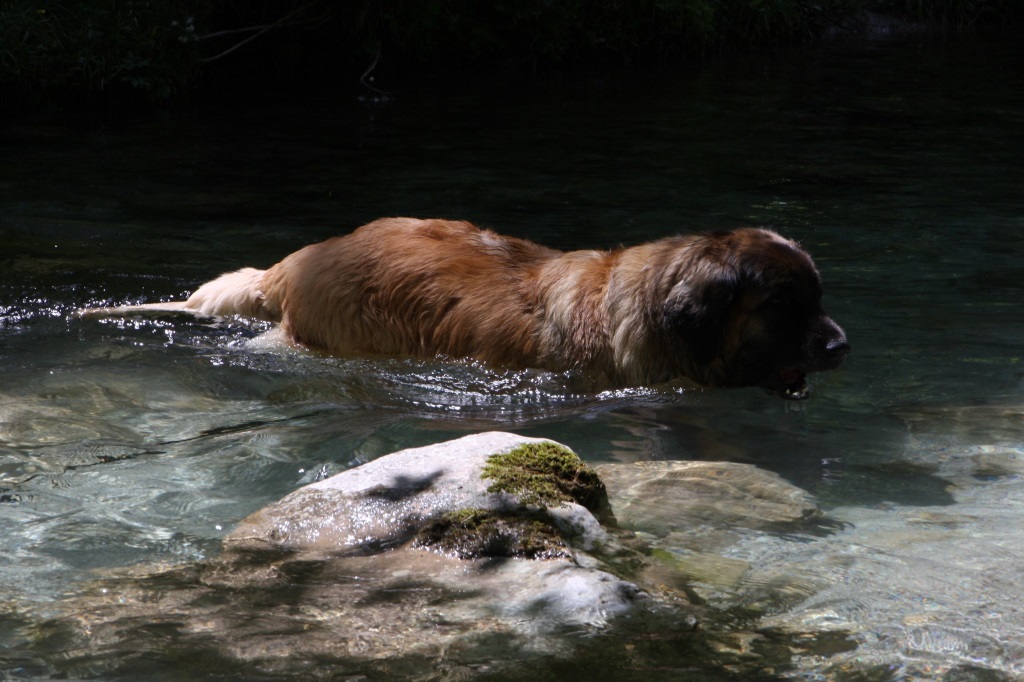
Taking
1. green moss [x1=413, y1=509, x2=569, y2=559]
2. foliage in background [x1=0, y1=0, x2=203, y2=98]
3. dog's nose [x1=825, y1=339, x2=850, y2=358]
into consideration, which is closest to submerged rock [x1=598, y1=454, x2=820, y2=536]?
green moss [x1=413, y1=509, x2=569, y2=559]

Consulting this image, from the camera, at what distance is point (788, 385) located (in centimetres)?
611

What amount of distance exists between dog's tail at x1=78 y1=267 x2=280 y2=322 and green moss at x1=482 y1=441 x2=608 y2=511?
2.84m

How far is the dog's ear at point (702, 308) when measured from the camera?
5.91 metres

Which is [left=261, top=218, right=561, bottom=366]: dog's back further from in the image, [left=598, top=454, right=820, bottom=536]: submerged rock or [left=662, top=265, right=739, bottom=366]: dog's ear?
[left=598, top=454, right=820, bottom=536]: submerged rock

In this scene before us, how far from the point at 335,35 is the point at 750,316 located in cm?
1322

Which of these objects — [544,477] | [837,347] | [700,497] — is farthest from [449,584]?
[837,347]

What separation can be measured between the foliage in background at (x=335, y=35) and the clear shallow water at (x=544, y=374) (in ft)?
4.24

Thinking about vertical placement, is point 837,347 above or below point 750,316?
below

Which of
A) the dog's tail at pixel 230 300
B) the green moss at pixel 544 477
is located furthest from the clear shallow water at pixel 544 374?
the green moss at pixel 544 477

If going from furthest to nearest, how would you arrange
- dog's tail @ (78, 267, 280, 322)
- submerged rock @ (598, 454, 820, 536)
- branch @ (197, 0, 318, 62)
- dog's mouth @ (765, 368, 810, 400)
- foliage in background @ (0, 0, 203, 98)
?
branch @ (197, 0, 318, 62), foliage in background @ (0, 0, 203, 98), dog's tail @ (78, 267, 280, 322), dog's mouth @ (765, 368, 810, 400), submerged rock @ (598, 454, 820, 536)

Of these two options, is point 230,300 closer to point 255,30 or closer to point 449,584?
point 449,584

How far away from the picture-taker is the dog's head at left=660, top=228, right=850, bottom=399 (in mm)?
5906

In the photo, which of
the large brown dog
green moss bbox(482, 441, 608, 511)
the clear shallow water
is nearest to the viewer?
the clear shallow water

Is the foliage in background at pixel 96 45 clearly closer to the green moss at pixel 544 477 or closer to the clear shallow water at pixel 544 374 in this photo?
the clear shallow water at pixel 544 374
